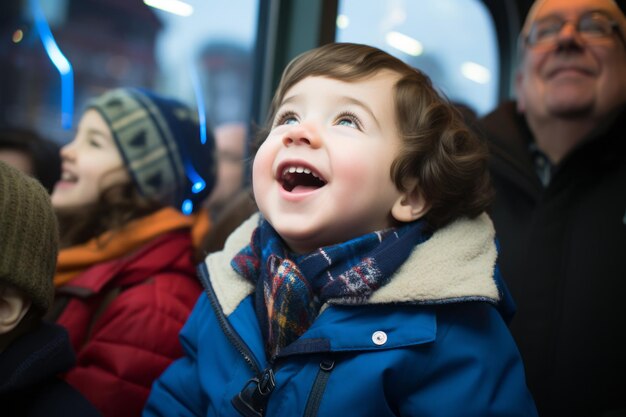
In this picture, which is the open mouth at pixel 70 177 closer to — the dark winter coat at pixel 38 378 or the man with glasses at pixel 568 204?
the dark winter coat at pixel 38 378

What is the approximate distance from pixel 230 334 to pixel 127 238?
2.37 ft

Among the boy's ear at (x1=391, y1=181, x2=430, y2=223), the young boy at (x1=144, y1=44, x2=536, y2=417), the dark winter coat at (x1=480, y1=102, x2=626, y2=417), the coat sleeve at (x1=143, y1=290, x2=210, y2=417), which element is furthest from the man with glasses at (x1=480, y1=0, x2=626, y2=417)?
the coat sleeve at (x1=143, y1=290, x2=210, y2=417)

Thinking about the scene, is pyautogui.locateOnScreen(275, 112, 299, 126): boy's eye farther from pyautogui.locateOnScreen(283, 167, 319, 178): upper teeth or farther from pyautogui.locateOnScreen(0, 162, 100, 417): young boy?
pyautogui.locateOnScreen(0, 162, 100, 417): young boy

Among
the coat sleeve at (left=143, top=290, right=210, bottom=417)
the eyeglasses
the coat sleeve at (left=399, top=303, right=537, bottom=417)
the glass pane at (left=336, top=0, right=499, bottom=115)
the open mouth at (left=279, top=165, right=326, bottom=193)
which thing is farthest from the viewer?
the glass pane at (left=336, top=0, right=499, bottom=115)

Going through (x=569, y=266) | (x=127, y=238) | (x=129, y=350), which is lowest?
(x=129, y=350)

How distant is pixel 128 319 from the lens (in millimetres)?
1590

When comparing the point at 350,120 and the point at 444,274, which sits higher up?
the point at 350,120

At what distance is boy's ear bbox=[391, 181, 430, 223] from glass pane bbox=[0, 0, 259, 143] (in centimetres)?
132

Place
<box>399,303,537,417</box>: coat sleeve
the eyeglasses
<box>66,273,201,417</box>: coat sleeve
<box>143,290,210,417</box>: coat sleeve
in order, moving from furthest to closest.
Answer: the eyeglasses → <box>66,273,201,417</box>: coat sleeve → <box>143,290,210,417</box>: coat sleeve → <box>399,303,537,417</box>: coat sleeve

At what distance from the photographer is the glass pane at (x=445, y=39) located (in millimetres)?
3154

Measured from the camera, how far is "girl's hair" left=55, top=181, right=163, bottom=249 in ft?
6.13

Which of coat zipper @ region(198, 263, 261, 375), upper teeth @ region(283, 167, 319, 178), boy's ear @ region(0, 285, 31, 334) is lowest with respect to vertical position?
coat zipper @ region(198, 263, 261, 375)

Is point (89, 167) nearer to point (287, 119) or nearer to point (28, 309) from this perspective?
point (28, 309)

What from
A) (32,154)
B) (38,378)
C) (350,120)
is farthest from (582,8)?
(32,154)
